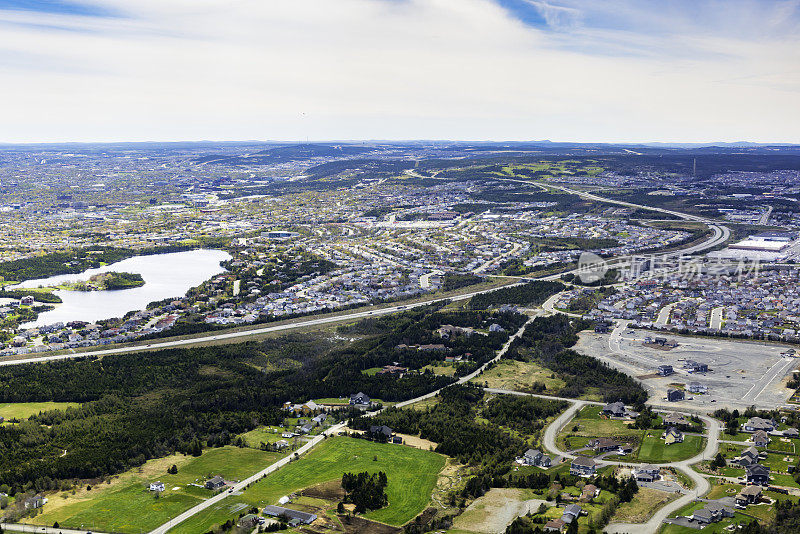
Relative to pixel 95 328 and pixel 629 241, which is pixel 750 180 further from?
pixel 95 328

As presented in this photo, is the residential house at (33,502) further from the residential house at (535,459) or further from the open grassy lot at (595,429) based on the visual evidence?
the open grassy lot at (595,429)

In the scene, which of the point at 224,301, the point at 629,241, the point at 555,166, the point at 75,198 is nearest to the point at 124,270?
the point at 224,301

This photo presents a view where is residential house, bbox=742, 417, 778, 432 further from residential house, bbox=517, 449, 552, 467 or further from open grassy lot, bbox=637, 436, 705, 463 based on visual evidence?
residential house, bbox=517, 449, 552, 467

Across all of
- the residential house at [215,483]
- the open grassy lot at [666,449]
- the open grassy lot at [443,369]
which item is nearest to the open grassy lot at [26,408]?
the residential house at [215,483]

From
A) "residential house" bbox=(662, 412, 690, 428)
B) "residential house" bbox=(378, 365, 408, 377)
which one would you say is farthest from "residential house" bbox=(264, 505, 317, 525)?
"residential house" bbox=(662, 412, 690, 428)

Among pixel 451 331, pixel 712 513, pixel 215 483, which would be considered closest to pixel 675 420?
pixel 712 513

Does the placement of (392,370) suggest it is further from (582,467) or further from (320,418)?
(582,467)
